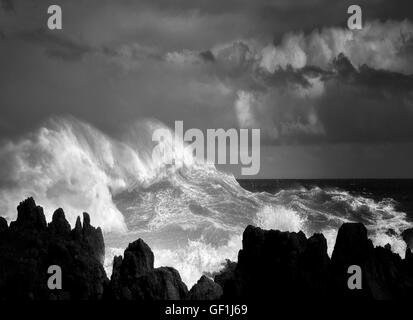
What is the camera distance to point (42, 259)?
3781cm

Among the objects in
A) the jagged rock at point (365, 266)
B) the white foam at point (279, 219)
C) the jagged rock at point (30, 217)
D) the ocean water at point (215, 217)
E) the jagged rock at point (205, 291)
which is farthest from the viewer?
the white foam at point (279, 219)

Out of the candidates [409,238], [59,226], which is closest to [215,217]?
[409,238]

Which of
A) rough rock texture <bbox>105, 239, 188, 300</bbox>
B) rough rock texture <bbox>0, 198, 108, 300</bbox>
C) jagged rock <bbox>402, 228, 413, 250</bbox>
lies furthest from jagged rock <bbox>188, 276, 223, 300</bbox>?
jagged rock <bbox>402, 228, 413, 250</bbox>

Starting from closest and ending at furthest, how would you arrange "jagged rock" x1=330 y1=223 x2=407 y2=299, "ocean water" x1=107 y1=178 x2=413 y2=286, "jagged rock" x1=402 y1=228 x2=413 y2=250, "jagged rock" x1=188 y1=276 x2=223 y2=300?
1. "jagged rock" x1=188 y1=276 x2=223 y2=300
2. "jagged rock" x1=330 y1=223 x2=407 y2=299
3. "ocean water" x1=107 y1=178 x2=413 y2=286
4. "jagged rock" x1=402 y1=228 x2=413 y2=250

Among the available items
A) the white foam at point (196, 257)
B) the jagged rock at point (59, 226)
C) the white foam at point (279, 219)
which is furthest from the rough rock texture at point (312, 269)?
the white foam at point (279, 219)

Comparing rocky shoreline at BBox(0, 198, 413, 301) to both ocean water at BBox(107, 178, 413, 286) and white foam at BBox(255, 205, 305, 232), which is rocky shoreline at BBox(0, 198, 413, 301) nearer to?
ocean water at BBox(107, 178, 413, 286)

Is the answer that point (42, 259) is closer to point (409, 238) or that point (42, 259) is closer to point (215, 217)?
point (215, 217)

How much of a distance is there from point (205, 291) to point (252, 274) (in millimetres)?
2851

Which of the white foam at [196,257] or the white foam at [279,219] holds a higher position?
the white foam at [279,219]

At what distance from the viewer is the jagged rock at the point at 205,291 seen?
3137 cm

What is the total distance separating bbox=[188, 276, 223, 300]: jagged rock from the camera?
1235 inches

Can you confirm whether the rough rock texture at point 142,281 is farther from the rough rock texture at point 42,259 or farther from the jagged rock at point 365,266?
the jagged rock at point 365,266

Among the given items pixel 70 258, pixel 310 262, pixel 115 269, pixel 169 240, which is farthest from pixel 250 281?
pixel 169 240

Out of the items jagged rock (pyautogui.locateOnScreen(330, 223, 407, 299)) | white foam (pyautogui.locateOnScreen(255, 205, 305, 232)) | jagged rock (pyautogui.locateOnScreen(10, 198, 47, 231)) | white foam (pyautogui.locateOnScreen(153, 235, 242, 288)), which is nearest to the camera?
jagged rock (pyautogui.locateOnScreen(330, 223, 407, 299))
